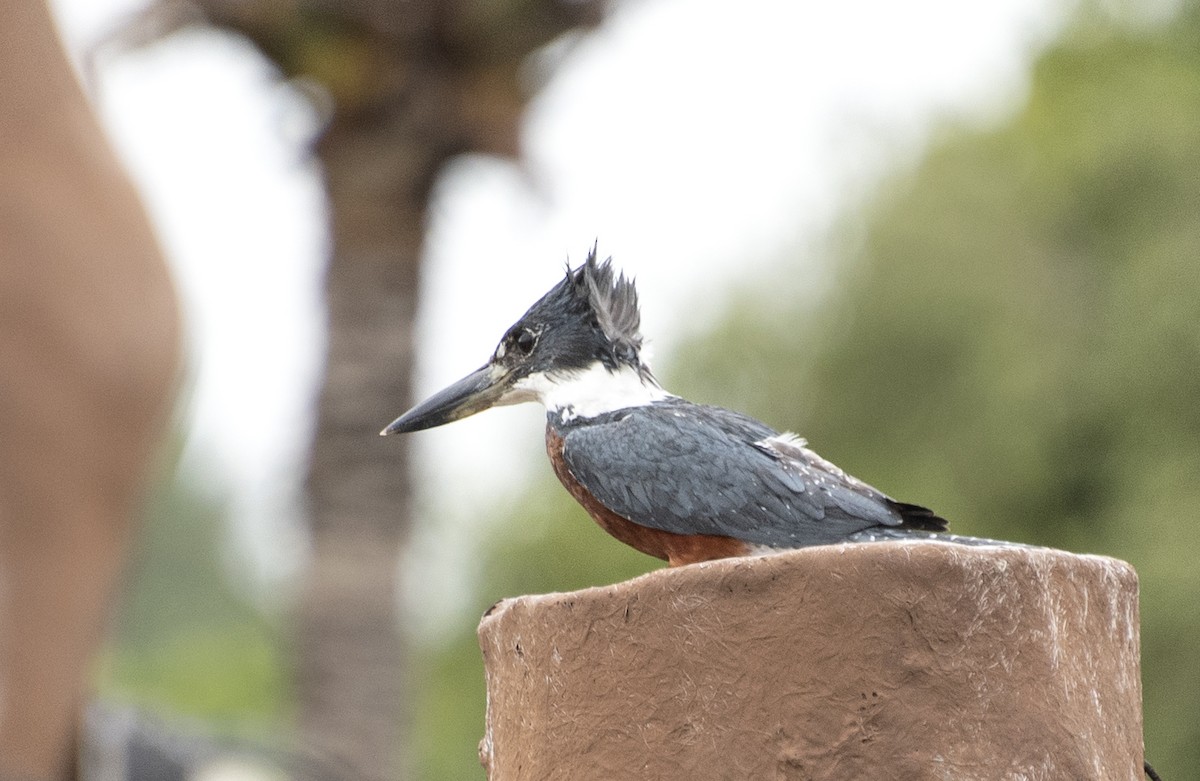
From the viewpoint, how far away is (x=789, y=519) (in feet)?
9.70

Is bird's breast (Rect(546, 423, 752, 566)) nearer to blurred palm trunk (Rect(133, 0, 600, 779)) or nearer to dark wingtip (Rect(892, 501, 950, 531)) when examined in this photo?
dark wingtip (Rect(892, 501, 950, 531))

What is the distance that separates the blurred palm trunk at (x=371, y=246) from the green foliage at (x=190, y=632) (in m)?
13.2

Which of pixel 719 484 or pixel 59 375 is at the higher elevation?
pixel 59 375

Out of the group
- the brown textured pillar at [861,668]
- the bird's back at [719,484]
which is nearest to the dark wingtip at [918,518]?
the bird's back at [719,484]

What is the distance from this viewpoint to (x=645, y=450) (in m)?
3.09

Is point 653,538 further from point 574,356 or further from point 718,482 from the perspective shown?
point 574,356

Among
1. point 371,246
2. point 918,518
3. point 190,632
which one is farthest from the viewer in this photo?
point 190,632

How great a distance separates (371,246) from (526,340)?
6.05m

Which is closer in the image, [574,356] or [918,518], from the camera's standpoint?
[918,518]

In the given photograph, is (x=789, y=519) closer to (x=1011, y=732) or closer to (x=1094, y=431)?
(x=1011, y=732)

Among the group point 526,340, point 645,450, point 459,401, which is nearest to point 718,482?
point 645,450

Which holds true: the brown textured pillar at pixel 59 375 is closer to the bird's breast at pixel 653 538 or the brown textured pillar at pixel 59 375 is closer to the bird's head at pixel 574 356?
the bird's head at pixel 574 356

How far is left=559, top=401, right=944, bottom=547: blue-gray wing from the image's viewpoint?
2.96 m

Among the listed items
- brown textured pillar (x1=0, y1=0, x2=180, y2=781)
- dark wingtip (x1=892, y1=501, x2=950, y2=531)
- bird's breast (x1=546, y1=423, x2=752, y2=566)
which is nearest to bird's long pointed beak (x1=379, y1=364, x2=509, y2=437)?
bird's breast (x1=546, y1=423, x2=752, y2=566)
